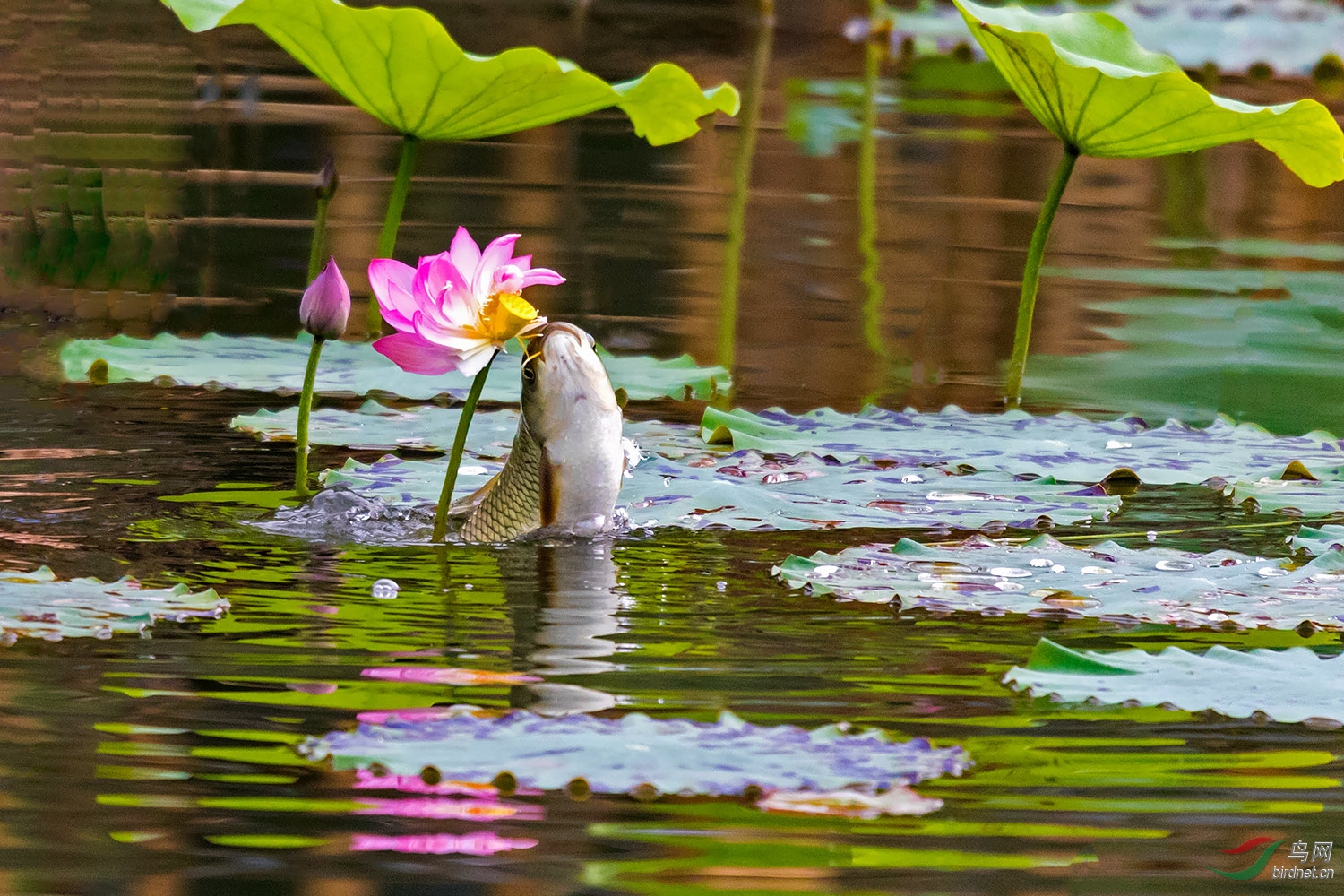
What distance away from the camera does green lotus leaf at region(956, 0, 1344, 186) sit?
3.44 m

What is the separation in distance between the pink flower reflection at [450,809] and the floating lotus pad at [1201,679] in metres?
0.67

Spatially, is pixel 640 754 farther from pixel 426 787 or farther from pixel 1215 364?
pixel 1215 364

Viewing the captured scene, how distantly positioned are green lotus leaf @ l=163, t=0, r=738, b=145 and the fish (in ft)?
2.25

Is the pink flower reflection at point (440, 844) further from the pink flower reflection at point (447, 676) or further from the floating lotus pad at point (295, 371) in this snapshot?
the floating lotus pad at point (295, 371)

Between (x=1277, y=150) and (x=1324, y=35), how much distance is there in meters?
12.2

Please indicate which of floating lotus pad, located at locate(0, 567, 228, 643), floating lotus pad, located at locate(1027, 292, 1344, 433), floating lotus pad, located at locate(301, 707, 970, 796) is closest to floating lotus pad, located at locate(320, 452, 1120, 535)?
floating lotus pad, located at locate(0, 567, 228, 643)

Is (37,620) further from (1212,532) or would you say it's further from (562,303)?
(562,303)

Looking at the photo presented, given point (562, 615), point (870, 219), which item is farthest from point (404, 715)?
point (870, 219)

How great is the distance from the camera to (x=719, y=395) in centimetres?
450

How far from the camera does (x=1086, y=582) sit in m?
2.67

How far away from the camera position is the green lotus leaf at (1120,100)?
3.44 m

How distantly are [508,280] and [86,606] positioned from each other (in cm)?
76

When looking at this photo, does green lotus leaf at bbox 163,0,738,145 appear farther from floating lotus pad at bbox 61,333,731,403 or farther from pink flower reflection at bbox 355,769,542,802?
pink flower reflection at bbox 355,769,542,802

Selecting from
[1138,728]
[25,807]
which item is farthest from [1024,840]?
[25,807]
